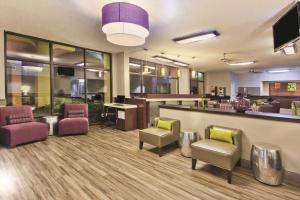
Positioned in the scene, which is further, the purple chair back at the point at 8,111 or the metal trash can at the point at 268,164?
the purple chair back at the point at 8,111

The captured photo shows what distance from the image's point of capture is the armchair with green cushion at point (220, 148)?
2431 millimetres

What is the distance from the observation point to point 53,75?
18.3ft

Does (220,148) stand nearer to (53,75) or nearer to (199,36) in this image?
(199,36)

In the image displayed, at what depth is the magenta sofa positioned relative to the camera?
4.00m

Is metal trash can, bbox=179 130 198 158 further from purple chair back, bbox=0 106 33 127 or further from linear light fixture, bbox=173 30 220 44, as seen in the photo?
purple chair back, bbox=0 106 33 127

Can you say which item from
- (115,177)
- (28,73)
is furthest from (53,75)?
(115,177)

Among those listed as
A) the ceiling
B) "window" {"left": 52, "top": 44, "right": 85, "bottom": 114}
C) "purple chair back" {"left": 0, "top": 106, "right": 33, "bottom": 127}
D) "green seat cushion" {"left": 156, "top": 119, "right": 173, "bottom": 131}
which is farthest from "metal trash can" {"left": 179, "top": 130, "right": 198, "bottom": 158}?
"window" {"left": 52, "top": 44, "right": 85, "bottom": 114}

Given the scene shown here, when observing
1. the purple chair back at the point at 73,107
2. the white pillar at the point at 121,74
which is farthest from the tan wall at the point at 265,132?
the white pillar at the point at 121,74

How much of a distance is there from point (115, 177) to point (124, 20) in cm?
246

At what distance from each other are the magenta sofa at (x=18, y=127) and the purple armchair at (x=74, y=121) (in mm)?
495

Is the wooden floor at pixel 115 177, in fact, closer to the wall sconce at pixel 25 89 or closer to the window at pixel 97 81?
the wall sconce at pixel 25 89

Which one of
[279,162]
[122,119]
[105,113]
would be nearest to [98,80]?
[105,113]

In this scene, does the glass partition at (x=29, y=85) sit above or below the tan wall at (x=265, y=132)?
above

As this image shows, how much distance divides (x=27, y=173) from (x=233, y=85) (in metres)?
13.8
